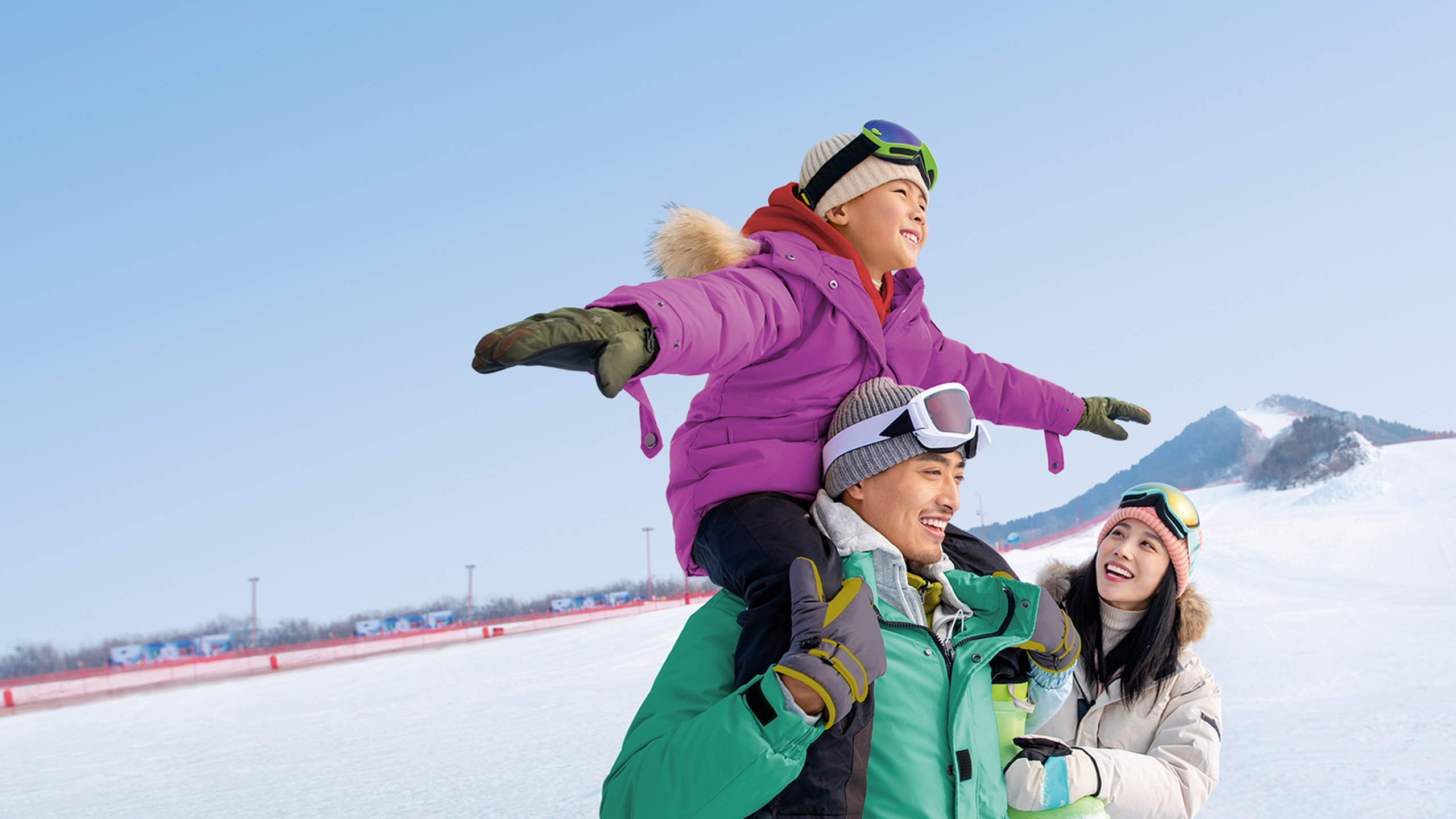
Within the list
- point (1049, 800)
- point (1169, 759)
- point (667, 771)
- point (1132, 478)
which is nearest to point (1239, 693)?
point (1169, 759)

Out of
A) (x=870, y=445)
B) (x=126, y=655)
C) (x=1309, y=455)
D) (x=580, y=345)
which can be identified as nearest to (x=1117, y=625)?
(x=870, y=445)

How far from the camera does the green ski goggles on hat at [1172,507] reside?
2.88 meters

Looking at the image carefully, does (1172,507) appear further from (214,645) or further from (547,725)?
(214,645)

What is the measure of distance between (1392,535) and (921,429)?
77.3ft

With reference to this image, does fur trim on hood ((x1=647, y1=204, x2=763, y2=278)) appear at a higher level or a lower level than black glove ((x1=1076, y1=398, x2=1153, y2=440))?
higher

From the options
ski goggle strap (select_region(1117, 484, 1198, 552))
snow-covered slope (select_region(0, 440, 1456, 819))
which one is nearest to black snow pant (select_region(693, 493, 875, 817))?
ski goggle strap (select_region(1117, 484, 1198, 552))

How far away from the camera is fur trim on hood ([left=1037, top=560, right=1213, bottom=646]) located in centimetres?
279

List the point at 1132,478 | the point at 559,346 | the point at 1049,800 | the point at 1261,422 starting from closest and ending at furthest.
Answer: the point at 559,346, the point at 1049,800, the point at 1261,422, the point at 1132,478

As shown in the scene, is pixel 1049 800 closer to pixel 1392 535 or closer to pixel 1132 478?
pixel 1392 535

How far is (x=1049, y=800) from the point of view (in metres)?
1.97

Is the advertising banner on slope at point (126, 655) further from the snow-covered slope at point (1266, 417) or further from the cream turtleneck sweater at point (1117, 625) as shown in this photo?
the snow-covered slope at point (1266, 417)

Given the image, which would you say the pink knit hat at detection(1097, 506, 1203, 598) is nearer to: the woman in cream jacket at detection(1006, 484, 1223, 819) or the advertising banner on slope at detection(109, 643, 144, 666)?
the woman in cream jacket at detection(1006, 484, 1223, 819)

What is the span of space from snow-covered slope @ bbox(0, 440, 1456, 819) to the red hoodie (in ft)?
12.4

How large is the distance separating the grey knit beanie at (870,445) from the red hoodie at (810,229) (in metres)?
0.23
